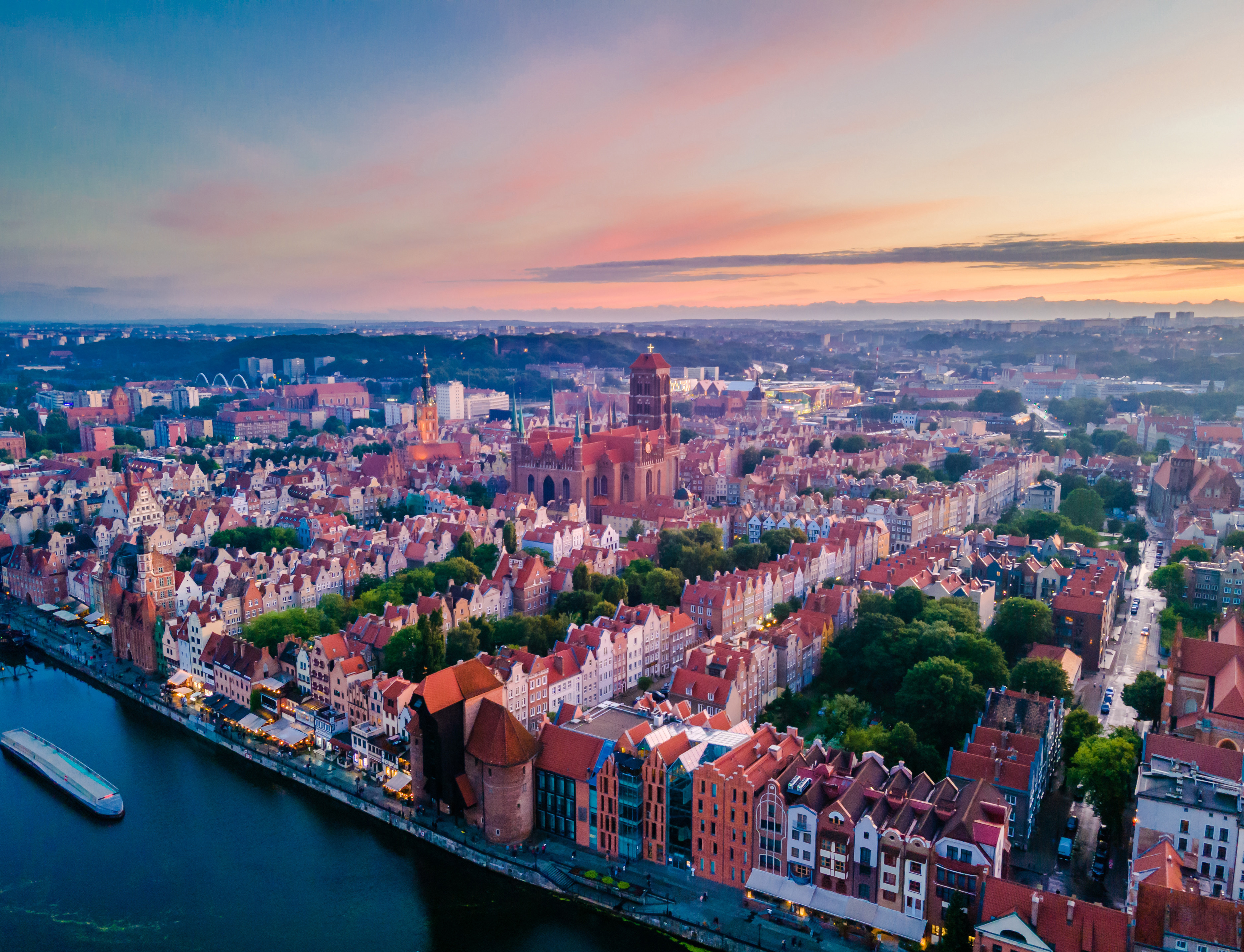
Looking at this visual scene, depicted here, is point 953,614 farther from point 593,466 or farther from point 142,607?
point 142,607

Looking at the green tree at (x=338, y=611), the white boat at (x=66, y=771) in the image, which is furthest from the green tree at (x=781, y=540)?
the white boat at (x=66, y=771)

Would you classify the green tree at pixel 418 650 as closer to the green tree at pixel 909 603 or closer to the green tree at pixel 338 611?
the green tree at pixel 338 611

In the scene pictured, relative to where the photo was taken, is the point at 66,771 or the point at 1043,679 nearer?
the point at 66,771

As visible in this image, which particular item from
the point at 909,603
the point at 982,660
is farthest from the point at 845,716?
the point at 909,603

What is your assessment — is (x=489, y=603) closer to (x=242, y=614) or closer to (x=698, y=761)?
(x=242, y=614)

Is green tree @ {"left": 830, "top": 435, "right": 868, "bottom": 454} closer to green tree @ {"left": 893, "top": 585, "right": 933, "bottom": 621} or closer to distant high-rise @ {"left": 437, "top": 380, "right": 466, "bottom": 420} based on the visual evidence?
green tree @ {"left": 893, "top": 585, "right": 933, "bottom": 621}
